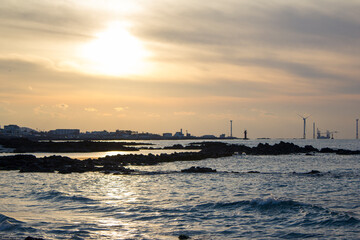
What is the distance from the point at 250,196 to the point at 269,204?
3.51m

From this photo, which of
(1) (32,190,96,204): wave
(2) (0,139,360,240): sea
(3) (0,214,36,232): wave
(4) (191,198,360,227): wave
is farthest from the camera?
(1) (32,190,96,204): wave

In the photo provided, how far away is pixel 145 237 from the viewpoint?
1556cm

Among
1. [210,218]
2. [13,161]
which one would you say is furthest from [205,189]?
[13,161]

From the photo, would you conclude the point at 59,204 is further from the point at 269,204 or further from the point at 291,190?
the point at 291,190

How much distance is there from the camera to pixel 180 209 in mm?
20672

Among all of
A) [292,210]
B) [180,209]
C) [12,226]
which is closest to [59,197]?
[12,226]

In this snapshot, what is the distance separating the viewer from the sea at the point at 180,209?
1620 cm

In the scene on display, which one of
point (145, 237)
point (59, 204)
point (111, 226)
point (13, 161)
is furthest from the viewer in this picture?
point (13, 161)

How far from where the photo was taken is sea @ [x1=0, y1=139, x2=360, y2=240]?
16.2 meters

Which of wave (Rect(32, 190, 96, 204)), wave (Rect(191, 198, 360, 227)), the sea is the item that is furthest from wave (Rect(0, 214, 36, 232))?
wave (Rect(191, 198, 360, 227))

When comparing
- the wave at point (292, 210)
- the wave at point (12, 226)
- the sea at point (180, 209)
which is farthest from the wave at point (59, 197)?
the wave at point (292, 210)

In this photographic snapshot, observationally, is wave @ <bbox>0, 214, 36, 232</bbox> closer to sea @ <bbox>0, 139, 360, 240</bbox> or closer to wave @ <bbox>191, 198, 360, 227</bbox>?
sea @ <bbox>0, 139, 360, 240</bbox>

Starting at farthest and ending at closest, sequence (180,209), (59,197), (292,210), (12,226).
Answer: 1. (59,197)
2. (180,209)
3. (292,210)
4. (12,226)

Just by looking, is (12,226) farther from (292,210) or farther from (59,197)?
(292,210)
